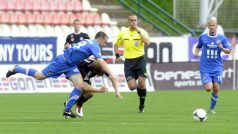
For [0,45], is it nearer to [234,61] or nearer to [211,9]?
[234,61]

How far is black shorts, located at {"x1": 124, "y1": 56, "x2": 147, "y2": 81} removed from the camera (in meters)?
22.2

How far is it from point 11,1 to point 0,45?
5687 mm

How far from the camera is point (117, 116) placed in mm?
19266

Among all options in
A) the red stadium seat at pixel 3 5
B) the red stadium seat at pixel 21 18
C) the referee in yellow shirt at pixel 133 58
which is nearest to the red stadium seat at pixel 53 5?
the red stadium seat at pixel 21 18

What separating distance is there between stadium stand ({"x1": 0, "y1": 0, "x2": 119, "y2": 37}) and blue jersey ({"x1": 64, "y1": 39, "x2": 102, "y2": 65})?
1749 centimetres

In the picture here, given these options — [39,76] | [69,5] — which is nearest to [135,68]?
[39,76]

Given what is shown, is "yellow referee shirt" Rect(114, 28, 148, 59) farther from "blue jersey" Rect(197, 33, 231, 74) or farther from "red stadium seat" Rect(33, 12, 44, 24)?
"red stadium seat" Rect(33, 12, 44, 24)

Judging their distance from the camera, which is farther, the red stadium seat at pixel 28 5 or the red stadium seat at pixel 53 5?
the red stadium seat at pixel 53 5

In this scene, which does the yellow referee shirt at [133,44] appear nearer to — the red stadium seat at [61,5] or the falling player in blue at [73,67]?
the falling player in blue at [73,67]

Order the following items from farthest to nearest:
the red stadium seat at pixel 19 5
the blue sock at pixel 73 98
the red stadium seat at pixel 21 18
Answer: the red stadium seat at pixel 19 5, the red stadium seat at pixel 21 18, the blue sock at pixel 73 98

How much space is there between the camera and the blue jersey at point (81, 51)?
17719mm

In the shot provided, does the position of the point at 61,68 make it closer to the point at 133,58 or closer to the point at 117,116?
the point at 117,116

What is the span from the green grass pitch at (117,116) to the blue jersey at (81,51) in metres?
1.26

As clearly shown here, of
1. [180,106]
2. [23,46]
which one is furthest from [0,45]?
[180,106]
